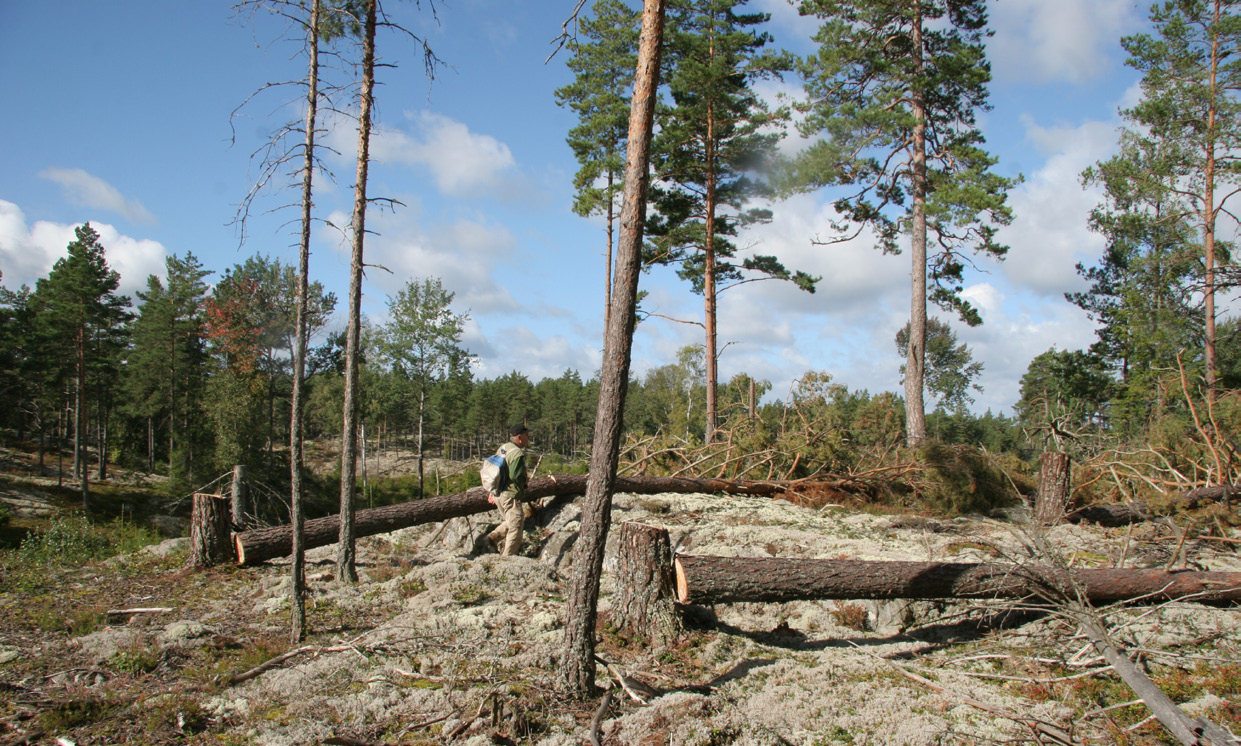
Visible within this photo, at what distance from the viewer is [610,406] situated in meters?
4.30

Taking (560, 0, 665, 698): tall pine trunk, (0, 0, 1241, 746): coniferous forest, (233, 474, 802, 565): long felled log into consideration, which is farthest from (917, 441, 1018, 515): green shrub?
(560, 0, 665, 698): tall pine trunk

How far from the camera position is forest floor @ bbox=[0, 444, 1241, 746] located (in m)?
3.89

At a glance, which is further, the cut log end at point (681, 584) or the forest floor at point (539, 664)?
the cut log end at point (681, 584)

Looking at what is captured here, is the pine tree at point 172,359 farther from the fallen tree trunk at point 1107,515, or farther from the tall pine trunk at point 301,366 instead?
the fallen tree trunk at point 1107,515

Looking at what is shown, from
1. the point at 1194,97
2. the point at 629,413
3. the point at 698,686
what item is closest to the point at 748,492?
the point at 698,686

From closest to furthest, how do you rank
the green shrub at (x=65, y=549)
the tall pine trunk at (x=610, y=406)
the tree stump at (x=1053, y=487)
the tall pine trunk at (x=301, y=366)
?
the tall pine trunk at (x=610, y=406) < the tall pine trunk at (x=301, y=366) < the green shrub at (x=65, y=549) < the tree stump at (x=1053, y=487)

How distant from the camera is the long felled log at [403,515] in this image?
8.30 m

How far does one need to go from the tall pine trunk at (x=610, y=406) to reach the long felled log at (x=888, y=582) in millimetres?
1543

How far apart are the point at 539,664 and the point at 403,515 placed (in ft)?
15.8

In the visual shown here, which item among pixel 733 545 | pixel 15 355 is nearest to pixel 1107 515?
pixel 733 545

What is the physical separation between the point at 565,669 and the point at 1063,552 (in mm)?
6444

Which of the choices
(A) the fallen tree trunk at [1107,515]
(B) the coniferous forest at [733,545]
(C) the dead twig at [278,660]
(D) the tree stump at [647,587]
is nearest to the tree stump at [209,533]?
(B) the coniferous forest at [733,545]

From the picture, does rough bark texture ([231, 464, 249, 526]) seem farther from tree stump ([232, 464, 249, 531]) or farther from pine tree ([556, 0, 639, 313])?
pine tree ([556, 0, 639, 313])

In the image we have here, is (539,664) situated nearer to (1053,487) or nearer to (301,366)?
(301,366)
